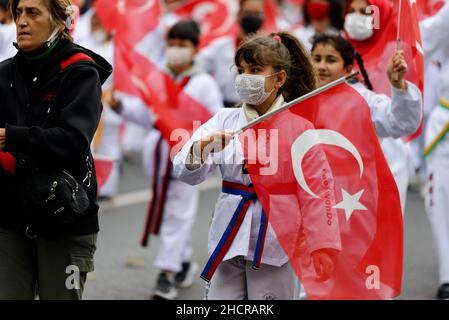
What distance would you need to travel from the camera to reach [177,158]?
4.65m

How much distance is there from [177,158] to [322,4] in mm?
5711

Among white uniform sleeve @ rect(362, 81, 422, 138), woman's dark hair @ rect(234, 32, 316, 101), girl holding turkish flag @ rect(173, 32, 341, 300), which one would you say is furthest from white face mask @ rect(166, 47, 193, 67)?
girl holding turkish flag @ rect(173, 32, 341, 300)

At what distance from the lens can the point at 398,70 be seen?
5.12 meters

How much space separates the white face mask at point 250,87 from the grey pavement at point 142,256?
9.08 feet

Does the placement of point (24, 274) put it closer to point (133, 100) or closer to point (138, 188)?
point (133, 100)

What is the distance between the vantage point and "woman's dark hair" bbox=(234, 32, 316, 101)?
189 inches

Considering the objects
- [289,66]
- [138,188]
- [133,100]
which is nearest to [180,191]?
[133,100]

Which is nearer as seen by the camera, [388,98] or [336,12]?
[388,98]

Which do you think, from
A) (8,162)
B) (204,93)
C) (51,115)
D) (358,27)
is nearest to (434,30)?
(358,27)

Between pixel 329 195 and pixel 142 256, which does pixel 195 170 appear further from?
pixel 142 256

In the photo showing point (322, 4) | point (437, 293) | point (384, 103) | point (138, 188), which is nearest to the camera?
point (384, 103)

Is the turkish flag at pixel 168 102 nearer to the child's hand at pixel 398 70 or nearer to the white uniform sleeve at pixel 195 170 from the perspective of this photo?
the child's hand at pixel 398 70

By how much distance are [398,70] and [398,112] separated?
342 millimetres

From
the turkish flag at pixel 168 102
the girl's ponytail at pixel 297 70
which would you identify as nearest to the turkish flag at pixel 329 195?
the girl's ponytail at pixel 297 70
